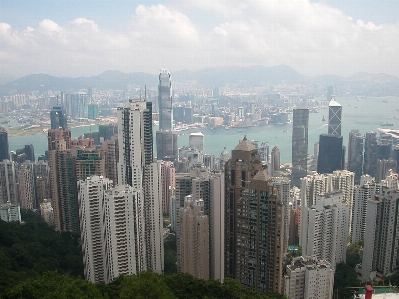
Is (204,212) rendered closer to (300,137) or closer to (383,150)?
(383,150)

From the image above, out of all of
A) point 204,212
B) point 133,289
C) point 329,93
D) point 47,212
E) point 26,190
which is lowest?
point 47,212

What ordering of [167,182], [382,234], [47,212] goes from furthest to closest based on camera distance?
[167,182] → [47,212] → [382,234]

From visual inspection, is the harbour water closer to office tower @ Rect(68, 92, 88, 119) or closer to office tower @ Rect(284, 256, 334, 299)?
office tower @ Rect(68, 92, 88, 119)

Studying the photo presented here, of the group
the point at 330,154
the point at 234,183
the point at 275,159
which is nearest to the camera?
the point at 234,183

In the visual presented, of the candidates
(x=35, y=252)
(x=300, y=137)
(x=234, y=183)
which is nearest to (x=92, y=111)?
(x=300, y=137)

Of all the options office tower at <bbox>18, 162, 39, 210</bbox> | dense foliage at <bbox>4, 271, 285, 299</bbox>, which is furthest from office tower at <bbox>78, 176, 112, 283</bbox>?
office tower at <bbox>18, 162, 39, 210</bbox>

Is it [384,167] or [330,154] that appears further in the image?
[330,154]

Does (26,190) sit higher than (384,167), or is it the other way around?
(384,167)
